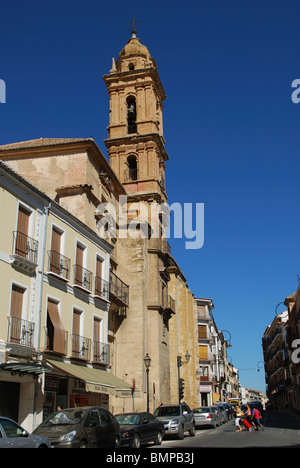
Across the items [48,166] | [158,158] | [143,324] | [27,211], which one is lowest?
[143,324]

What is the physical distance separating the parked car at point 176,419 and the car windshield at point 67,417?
8.45m

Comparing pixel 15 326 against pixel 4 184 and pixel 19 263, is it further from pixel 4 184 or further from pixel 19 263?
pixel 4 184

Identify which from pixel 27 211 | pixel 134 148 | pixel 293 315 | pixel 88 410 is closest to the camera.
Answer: pixel 88 410

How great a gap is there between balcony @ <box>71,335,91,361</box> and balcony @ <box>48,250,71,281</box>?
268 centimetres

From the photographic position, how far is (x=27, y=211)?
728 inches

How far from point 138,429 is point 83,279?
7984 millimetres

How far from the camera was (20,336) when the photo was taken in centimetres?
1684

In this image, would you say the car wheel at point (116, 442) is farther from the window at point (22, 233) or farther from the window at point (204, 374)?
the window at point (204, 374)

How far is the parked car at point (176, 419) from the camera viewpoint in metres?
20.7

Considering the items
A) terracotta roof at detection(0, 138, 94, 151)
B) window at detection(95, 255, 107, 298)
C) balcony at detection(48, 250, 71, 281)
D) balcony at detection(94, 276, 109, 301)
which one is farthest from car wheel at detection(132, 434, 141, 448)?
terracotta roof at detection(0, 138, 94, 151)

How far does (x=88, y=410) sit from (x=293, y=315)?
153ft

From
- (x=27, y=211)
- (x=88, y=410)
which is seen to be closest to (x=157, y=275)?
(x=27, y=211)

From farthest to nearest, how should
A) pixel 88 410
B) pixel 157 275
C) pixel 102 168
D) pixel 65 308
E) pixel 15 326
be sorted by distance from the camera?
1. pixel 157 275
2. pixel 102 168
3. pixel 65 308
4. pixel 15 326
5. pixel 88 410

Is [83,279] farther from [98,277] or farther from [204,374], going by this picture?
[204,374]
